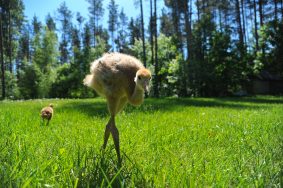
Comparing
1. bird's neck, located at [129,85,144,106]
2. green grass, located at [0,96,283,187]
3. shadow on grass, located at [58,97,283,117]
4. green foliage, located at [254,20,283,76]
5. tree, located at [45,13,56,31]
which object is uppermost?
tree, located at [45,13,56,31]

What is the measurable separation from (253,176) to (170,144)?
1.88 metres

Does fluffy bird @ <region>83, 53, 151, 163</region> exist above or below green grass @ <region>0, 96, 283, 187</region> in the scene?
above

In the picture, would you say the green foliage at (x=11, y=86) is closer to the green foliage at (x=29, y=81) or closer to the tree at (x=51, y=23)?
the green foliage at (x=29, y=81)

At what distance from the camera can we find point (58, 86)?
43.2 meters

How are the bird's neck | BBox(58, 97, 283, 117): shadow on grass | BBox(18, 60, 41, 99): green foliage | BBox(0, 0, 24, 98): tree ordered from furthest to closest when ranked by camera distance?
BBox(18, 60, 41, 99): green foliage < BBox(0, 0, 24, 98): tree < BBox(58, 97, 283, 117): shadow on grass < the bird's neck

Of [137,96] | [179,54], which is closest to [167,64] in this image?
[179,54]

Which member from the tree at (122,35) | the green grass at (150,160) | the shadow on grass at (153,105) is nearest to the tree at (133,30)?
the tree at (122,35)

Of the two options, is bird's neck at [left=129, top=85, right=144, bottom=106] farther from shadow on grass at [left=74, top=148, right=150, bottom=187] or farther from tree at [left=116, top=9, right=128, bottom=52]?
tree at [left=116, top=9, right=128, bottom=52]

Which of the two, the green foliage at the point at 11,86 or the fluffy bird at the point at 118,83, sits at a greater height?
the green foliage at the point at 11,86

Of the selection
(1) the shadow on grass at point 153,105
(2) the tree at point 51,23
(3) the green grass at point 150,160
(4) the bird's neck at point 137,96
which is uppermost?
(2) the tree at point 51,23

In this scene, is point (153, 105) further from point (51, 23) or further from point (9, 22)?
point (51, 23)

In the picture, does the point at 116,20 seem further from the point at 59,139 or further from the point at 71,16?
the point at 59,139

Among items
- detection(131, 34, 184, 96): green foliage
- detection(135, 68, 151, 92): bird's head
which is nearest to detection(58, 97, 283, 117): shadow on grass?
detection(135, 68, 151, 92): bird's head

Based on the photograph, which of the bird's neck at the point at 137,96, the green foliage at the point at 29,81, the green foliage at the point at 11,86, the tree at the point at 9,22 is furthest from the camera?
the green foliage at the point at 29,81
